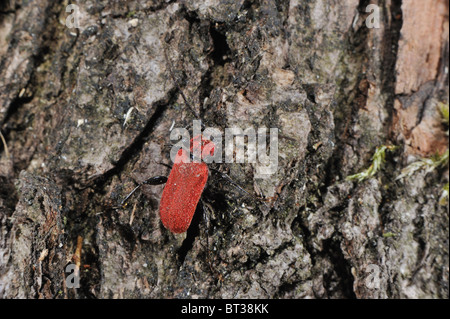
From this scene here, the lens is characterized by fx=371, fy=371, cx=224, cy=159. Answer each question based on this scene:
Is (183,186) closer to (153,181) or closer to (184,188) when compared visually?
(184,188)

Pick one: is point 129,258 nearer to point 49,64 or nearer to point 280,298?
point 280,298

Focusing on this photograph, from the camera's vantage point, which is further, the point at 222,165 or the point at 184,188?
the point at 184,188

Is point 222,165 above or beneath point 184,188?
above

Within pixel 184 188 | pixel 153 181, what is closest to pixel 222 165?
pixel 184 188
